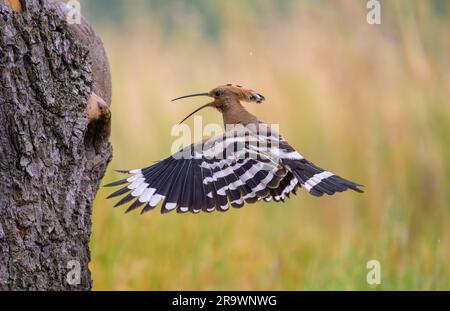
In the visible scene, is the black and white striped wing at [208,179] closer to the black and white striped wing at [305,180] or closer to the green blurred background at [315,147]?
the black and white striped wing at [305,180]

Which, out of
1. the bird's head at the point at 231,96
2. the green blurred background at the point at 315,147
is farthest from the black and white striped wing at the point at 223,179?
the green blurred background at the point at 315,147

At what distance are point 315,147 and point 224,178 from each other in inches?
61.3

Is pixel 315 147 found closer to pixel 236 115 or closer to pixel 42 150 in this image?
pixel 236 115

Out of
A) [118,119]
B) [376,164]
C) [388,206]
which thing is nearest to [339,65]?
[376,164]

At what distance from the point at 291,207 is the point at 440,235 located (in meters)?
0.65

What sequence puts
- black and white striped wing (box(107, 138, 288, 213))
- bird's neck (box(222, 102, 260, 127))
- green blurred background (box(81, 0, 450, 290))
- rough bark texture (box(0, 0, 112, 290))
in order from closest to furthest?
rough bark texture (box(0, 0, 112, 290)) < black and white striped wing (box(107, 138, 288, 213)) < bird's neck (box(222, 102, 260, 127)) < green blurred background (box(81, 0, 450, 290))

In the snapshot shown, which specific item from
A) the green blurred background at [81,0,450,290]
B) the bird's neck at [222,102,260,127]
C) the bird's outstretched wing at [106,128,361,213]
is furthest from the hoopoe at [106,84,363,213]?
the green blurred background at [81,0,450,290]

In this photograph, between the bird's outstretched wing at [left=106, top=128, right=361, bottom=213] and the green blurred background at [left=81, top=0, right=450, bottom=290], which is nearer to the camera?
the bird's outstretched wing at [left=106, top=128, right=361, bottom=213]

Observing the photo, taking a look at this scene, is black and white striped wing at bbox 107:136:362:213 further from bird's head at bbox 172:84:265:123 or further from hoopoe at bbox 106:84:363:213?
bird's head at bbox 172:84:265:123

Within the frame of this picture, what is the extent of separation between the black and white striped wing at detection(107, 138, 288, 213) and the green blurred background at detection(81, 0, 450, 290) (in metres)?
1.03

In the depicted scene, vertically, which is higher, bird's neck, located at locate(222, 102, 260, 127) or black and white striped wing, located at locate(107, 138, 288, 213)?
bird's neck, located at locate(222, 102, 260, 127)

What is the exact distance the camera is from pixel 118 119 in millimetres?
3828

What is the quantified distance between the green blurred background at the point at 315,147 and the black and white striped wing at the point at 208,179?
1029 millimetres

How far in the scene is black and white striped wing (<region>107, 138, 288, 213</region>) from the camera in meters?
2.10
